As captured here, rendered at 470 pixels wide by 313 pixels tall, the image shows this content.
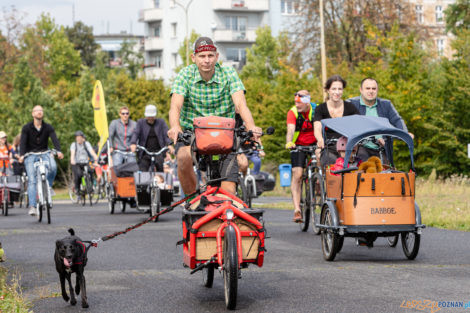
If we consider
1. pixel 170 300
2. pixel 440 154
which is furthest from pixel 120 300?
pixel 440 154

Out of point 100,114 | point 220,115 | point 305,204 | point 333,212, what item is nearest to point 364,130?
point 333,212

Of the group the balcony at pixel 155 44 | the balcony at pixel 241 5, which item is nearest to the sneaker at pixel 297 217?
the balcony at pixel 241 5

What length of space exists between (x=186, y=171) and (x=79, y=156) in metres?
18.6

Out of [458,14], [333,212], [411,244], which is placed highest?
[458,14]

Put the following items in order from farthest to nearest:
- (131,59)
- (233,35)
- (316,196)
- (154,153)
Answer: (131,59) → (233,35) → (154,153) → (316,196)

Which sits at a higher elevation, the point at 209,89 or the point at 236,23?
the point at 236,23

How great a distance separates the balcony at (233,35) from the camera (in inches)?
3406

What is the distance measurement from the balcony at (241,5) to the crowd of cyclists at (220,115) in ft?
226

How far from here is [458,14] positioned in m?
45.5

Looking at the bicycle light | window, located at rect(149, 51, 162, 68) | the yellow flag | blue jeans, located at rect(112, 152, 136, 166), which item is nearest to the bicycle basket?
the bicycle light

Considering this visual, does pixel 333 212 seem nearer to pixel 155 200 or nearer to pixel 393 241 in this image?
pixel 393 241

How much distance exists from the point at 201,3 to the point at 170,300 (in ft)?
267

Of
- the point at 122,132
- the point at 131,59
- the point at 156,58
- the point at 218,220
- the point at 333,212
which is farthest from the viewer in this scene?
the point at 131,59

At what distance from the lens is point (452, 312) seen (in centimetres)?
625
